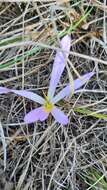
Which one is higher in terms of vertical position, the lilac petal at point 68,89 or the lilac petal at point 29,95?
the lilac petal at point 29,95

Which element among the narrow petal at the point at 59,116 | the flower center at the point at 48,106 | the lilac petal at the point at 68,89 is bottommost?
the narrow petal at the point at 59,116

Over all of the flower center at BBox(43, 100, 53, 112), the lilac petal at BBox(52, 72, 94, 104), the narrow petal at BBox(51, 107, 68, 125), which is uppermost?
the lilac petal at BBox(52, 72, 94, 104)

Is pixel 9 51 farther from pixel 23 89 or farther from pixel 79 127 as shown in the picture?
pixel 79 127

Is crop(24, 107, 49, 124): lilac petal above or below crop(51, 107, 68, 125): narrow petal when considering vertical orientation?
above

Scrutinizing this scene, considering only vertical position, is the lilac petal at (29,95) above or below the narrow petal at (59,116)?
above

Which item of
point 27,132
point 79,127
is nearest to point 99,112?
point 79,127

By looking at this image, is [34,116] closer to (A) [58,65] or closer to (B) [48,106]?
(B) [48,106]
